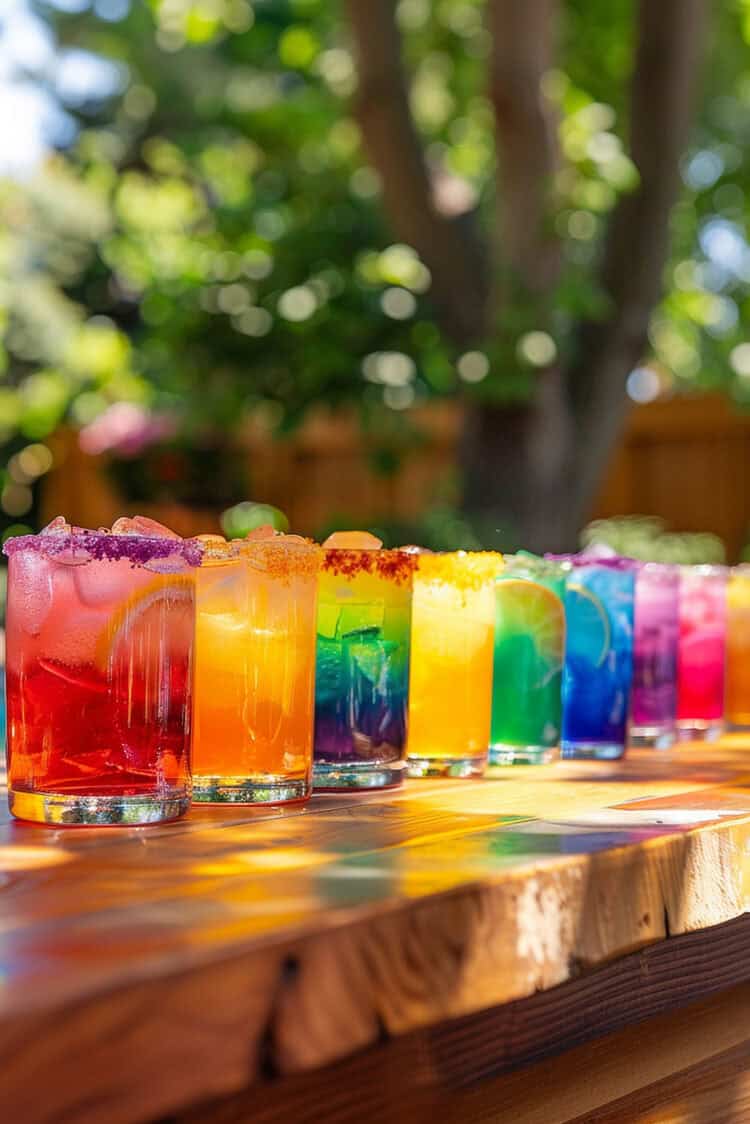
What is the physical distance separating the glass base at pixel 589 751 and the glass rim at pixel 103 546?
61 centimetres

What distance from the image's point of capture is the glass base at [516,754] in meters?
1.48

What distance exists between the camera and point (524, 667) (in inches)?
58.3

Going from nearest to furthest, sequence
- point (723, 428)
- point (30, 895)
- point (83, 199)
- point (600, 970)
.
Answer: point (30, 895)
point (600, 970)
point (723, 428)
point (83, 199)

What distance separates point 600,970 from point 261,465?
288 inches

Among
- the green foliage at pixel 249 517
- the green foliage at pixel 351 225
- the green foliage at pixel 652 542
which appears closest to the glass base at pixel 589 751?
the green foliage at pixel 351 225

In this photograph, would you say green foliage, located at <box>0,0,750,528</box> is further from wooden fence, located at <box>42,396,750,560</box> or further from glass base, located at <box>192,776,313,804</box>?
glass base, located at <box>192,776,313,804</box>

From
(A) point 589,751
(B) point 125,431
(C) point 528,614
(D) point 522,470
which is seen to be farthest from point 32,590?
(B) point 125,431

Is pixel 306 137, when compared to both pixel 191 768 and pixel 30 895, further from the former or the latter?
pixel 30 895

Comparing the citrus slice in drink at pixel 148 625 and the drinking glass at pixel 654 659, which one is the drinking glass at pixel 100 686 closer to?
the citrus slice in drink at pixel 148 625

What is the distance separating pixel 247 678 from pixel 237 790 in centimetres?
8

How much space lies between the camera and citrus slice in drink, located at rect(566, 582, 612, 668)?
62.2 inches

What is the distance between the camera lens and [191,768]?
114cm

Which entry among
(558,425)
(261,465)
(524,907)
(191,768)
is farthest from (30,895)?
(261,465)

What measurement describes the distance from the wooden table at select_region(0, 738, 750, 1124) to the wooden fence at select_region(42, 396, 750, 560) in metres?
4.60
